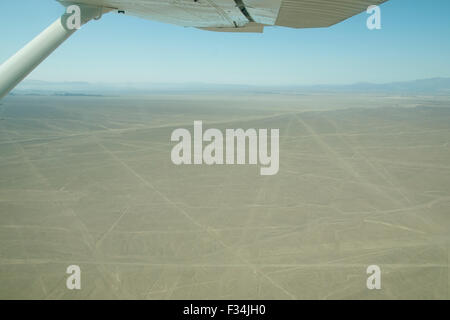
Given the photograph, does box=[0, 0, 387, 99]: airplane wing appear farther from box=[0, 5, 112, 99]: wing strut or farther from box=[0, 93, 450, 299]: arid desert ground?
box=[0, 93, 450, 299]: arid desert ground

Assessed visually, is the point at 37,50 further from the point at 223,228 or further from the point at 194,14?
the point at 223,228

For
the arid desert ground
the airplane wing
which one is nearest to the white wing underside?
the airplane wing

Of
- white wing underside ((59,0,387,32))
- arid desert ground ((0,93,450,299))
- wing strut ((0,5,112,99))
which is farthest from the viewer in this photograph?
arid desert ground ((0,93,450,299))

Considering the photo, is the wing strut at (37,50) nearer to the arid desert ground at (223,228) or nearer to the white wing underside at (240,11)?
the white wing underside at (240,11)

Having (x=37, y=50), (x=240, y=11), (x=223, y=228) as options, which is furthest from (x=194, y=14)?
(x=223, y=228)

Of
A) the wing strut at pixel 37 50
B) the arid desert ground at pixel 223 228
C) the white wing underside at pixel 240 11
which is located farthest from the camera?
the arid desert ground at pixel 223 228

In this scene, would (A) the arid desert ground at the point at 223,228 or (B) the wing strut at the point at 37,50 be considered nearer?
(B) the wing strut at the point at 37,50

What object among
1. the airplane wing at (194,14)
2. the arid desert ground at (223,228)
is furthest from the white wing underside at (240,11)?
the arid desert ground at (223,228)
